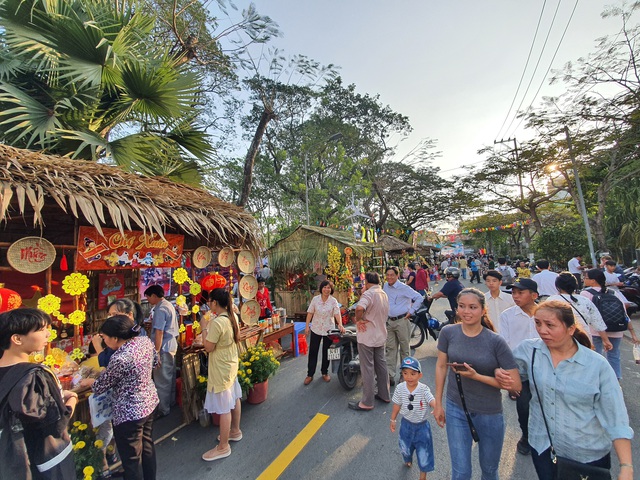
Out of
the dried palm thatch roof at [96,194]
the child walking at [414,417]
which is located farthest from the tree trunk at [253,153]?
the child walking at [414,417]

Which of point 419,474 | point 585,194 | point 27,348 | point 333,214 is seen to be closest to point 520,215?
point 585,194

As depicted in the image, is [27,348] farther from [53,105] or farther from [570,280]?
[570,280]

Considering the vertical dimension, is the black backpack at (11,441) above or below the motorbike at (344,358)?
above

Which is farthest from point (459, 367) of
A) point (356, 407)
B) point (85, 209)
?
point (85, 209)

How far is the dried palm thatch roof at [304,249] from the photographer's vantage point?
31.9ft

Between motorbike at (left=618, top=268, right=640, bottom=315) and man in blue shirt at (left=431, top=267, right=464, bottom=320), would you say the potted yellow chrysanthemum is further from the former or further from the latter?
motorbike at (left=618, top=268, right=640, bottom=315)

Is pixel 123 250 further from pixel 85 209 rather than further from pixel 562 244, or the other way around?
pixel 562 244

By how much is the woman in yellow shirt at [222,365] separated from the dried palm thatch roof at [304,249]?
663cm

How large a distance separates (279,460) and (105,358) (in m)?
1.93

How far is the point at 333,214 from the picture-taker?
1788 centimetres

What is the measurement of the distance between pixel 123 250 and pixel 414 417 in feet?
12.9

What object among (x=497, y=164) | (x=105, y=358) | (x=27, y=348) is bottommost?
(x=105, y=358)

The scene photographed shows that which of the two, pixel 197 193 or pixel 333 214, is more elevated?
pixel 333 214

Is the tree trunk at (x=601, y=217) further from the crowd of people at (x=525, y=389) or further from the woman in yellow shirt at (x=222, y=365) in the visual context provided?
the woman in yellow shirt at (x=222, y=365)
